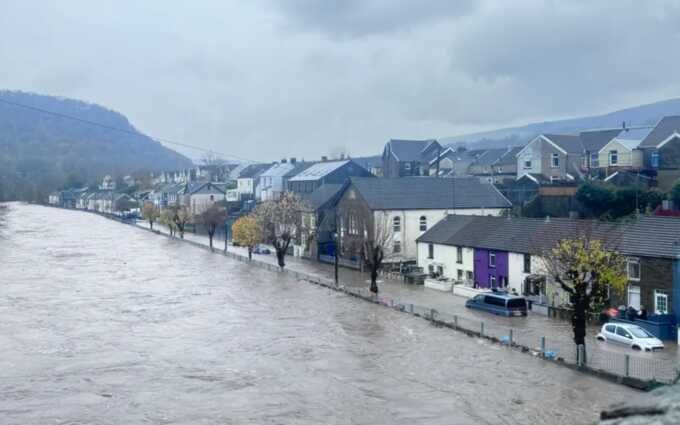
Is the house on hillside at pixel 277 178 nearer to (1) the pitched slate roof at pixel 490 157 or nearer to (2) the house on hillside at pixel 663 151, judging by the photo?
(1) the pitched slate roof at pixel 490 157

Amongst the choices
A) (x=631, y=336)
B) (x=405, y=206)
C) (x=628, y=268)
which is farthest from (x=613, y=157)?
(x=631, y=336)

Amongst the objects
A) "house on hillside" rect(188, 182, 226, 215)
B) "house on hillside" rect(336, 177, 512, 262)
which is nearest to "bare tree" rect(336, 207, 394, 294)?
"house on hillside" rect(336, 177, 512, 262)

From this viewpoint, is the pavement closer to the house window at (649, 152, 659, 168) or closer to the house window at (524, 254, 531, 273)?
the house window at (524, 254, 531, 273)

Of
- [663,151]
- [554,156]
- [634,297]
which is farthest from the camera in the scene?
[554,156]

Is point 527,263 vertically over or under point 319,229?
under

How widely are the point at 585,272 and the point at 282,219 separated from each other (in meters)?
30.9

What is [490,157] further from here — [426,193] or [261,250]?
[426,193]

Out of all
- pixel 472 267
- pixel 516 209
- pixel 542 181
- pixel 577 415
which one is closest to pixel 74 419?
pixel 577 415

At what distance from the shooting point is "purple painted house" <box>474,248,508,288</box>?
34031 millimetres

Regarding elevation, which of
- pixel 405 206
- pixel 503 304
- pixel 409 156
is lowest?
pixel 503 304

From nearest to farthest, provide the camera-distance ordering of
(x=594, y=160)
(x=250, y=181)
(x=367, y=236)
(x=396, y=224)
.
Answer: (x=367, y=236) < (x=396, y=224) < (x=594, y=160) < (x=250, y=181)

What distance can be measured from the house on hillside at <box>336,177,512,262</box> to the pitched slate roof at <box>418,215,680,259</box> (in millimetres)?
3629

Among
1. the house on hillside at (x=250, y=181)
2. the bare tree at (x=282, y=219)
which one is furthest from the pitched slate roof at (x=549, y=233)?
the house on hillside at (x=250, y=181)

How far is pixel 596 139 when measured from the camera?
5850 cm
